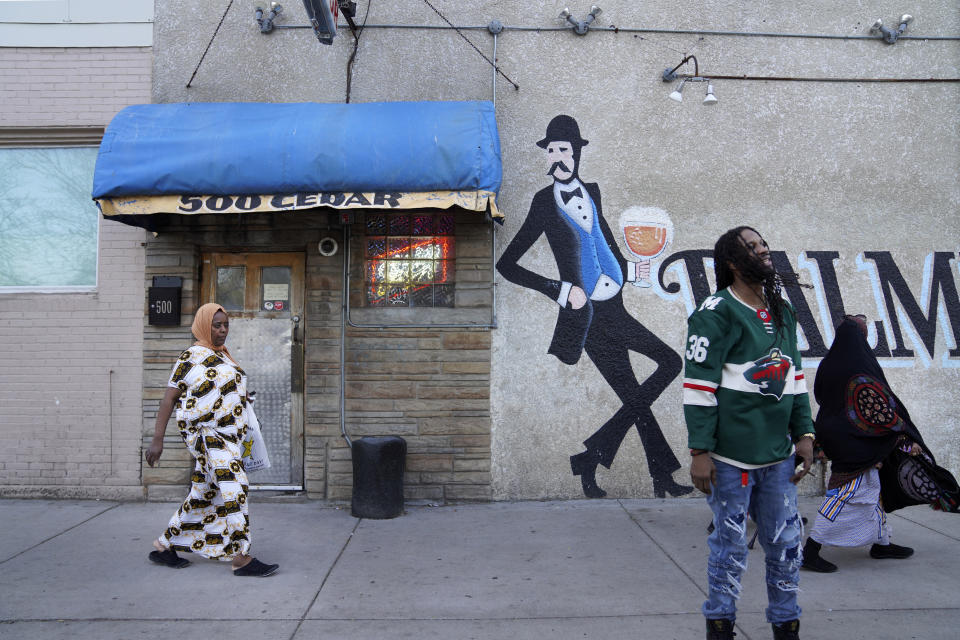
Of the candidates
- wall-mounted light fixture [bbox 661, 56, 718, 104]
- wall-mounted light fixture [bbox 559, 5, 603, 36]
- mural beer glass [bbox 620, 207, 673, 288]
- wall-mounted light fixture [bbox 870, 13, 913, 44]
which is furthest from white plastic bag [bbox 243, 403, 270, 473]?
wall-mounted light fixture [bbox 870, 13, 913, 44]

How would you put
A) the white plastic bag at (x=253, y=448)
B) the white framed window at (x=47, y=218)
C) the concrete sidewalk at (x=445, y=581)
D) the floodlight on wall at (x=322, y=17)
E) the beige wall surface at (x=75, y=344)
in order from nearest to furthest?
1. the concrete sidewalk at (x=445, y=581)
2. the white plastic bag at (x=253, y=448)
3. the floodlight on wall at (x=322, y=17)
4. the beige wall surface at (x=75, y=344)
5. the white framed window at (x=47, y=218)

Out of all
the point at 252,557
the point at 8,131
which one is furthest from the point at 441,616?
the point at 8,131

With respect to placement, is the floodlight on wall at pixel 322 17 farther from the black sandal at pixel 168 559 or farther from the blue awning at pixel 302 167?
the black sandal at pixel 168 559

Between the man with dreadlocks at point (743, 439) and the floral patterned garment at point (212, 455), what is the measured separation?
9.38 feet

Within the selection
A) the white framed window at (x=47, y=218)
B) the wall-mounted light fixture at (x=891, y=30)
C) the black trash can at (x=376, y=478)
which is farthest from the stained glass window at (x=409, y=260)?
the wall-mounted light fixture at (x=891, y=30)

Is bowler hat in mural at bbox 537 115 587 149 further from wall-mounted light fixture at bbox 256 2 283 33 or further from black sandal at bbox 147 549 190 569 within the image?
black sandal at bbox 147 549 190 569

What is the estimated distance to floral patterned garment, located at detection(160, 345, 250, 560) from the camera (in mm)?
4305

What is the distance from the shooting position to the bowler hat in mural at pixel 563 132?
20.1ft

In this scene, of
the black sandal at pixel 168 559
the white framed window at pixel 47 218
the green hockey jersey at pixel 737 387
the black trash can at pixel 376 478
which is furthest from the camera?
the white framed window at pixel 47 218

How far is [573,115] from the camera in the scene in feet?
20.1

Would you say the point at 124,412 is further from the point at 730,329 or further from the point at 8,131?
the point at 730,329

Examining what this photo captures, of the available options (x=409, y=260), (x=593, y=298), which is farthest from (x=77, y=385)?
(x=593, y=298)

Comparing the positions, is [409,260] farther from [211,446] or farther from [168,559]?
[168,559]

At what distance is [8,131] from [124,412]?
9.20 feet
